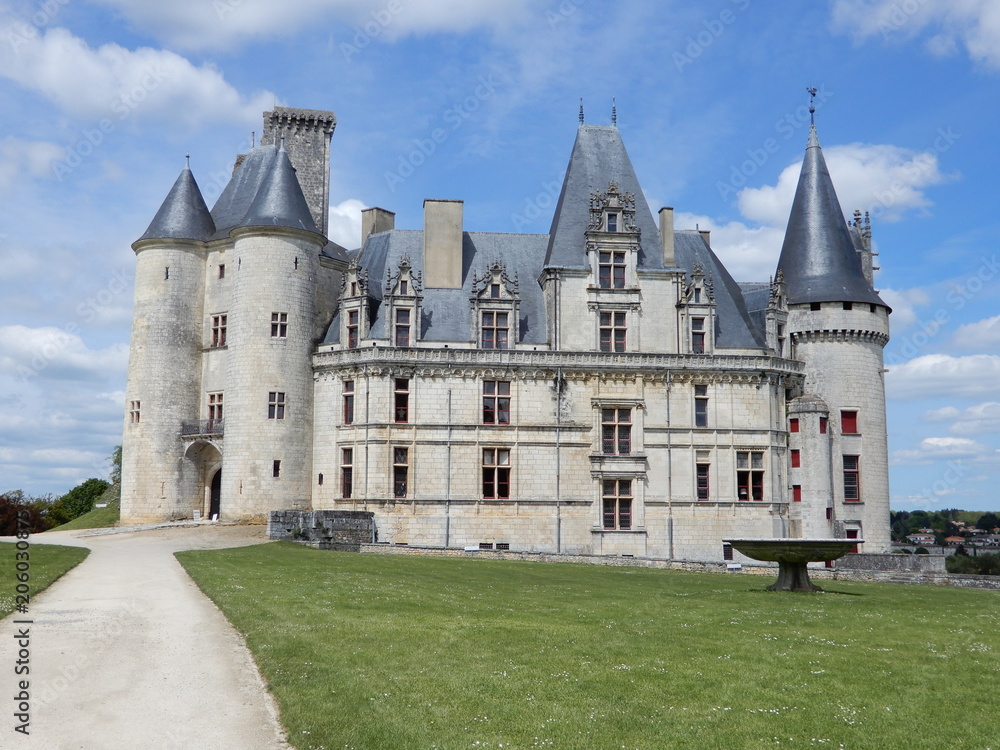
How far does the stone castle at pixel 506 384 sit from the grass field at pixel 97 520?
13.5 ft

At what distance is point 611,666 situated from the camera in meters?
11.9

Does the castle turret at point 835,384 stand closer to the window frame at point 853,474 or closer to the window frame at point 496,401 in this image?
the window frame at point 853,474

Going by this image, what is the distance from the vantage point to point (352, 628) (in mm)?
14250

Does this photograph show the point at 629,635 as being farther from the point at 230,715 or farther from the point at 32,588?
the point at 32,588

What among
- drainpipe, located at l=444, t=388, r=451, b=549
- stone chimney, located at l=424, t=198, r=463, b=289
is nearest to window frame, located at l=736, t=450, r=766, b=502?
drainpipe, located at l=444, t=388, r=451, b=549

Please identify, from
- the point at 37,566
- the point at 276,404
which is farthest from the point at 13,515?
the point at 37,566

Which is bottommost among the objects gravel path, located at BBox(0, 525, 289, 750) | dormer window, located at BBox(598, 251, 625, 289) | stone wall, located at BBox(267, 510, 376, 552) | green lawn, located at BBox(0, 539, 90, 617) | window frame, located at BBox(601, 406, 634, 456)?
gravel path, located at BBox(0, 525, 289, 750)

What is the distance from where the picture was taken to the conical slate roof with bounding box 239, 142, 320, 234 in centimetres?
4156

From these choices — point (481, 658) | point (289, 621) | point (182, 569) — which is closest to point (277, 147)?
point (182, 569)

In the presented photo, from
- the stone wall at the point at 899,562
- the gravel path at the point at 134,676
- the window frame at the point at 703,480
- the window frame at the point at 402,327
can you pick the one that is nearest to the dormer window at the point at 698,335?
the window frame at the point at 703,480

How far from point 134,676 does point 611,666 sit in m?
5.94

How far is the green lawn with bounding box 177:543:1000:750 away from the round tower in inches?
777

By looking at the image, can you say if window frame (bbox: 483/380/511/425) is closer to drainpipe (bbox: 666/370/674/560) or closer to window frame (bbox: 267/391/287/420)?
drainpipe (bbox: 666/370/674/560)

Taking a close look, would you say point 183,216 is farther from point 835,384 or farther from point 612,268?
point 835,384
